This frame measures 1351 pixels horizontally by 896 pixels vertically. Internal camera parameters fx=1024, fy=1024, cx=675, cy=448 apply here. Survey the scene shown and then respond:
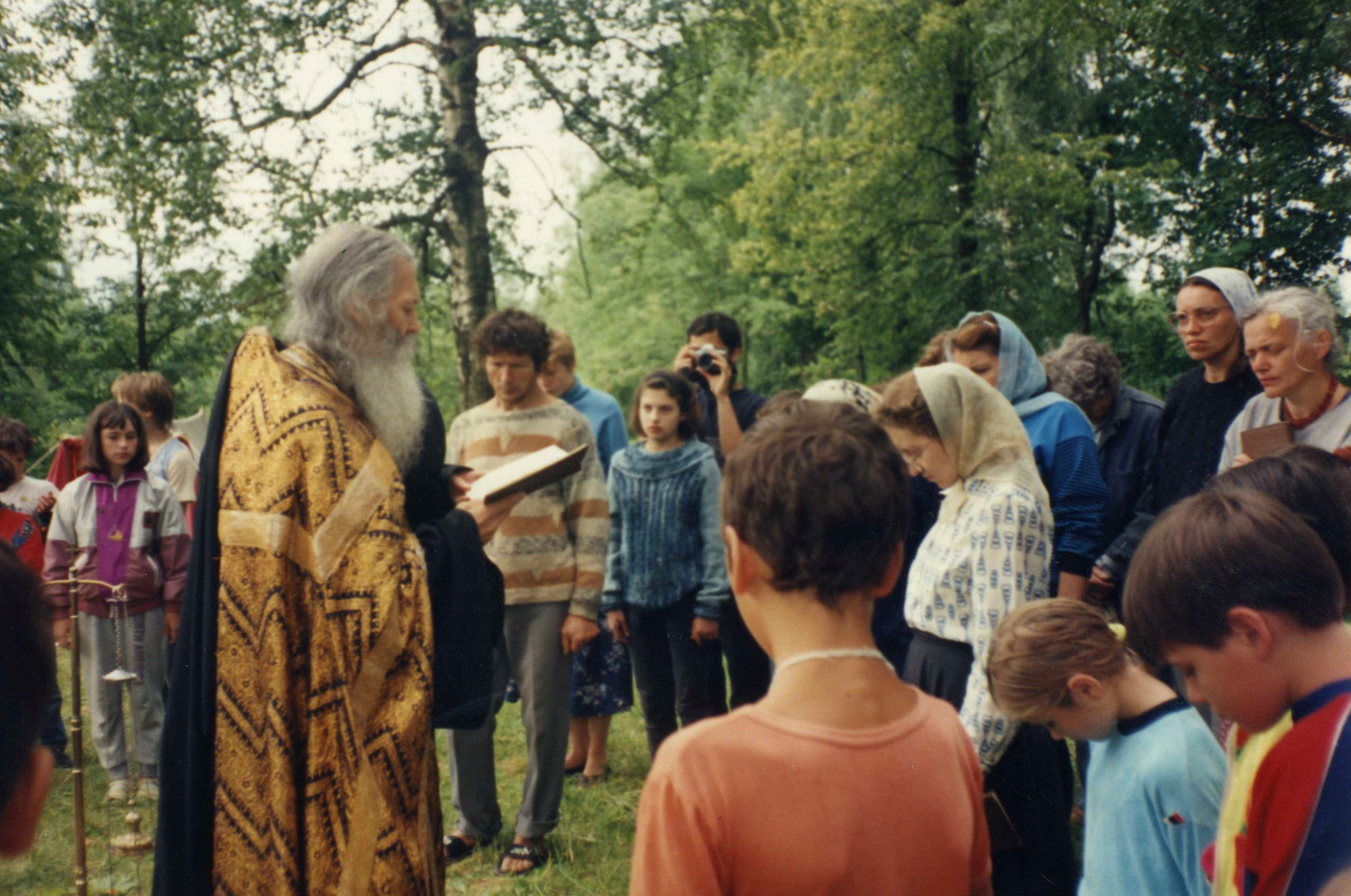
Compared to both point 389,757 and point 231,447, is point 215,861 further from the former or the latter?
point 231,447

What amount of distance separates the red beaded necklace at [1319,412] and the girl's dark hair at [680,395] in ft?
7.89

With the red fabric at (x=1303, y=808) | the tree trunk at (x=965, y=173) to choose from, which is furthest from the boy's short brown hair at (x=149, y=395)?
the tree trunk at (x=965, y=173)

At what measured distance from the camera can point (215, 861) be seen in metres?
2.45

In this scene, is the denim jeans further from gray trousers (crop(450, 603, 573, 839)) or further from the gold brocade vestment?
the gold brocade vestment

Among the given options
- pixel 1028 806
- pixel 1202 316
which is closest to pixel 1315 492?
pixel 1028 806

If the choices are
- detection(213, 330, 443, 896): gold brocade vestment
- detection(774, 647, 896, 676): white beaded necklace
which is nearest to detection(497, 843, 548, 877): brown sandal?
detection(213, 330, 443, 896): gold brocade vestment

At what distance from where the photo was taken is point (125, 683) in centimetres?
504

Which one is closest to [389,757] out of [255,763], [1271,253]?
[255,763]

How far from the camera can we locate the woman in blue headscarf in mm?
3662

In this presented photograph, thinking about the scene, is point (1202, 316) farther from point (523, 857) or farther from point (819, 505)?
point (523, 857)

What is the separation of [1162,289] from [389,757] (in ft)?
50.1

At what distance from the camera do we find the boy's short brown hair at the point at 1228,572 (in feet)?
4.41

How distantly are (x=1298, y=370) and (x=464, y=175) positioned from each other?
26.3ft

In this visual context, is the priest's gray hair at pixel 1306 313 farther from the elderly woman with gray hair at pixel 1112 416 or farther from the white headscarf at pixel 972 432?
the white headscarf at pixel 972 432
